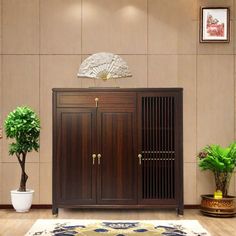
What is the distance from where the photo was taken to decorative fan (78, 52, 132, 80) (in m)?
7.33

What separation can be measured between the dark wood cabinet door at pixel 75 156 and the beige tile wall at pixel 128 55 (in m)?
0.69

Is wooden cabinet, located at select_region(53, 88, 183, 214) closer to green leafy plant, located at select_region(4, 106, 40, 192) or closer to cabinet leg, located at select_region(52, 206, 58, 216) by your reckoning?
cabinet leg, located at select_region(52, 206, 58, 216)

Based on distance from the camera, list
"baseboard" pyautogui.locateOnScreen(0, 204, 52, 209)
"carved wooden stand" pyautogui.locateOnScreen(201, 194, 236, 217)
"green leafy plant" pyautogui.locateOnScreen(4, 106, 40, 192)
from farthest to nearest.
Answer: "baseboard" pyautogui.locateOnScreen(0, 204, 52, 209), "green leafy plant" pyautogui.locateOnScreen(4, 106, 40, 192), "carved wooden stand" pyautogui.locateOnScreen(201, 194, 236, 217)

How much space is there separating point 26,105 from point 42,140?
0.56m

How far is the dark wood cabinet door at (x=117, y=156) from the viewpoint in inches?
276

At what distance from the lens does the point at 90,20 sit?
303 inches

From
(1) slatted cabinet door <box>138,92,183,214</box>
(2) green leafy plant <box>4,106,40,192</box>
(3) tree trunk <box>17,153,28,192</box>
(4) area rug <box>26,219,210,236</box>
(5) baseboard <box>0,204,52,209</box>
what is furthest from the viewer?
(5) baseboard <box>0,204,52,209</box>

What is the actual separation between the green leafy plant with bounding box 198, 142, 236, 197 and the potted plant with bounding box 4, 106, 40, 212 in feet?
7.61

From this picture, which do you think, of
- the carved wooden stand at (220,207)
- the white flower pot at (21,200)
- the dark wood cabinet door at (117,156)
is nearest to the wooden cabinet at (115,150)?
the dark wood cabinet door at (117,156)

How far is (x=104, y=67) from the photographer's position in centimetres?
735

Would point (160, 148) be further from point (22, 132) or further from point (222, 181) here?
point (22, 132)

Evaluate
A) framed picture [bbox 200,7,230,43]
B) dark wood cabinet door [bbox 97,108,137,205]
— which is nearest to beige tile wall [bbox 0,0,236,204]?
framed picture [bbox 200,7,230,43]

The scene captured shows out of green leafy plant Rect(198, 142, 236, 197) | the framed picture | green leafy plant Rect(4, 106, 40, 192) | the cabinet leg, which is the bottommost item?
the cabinet leg

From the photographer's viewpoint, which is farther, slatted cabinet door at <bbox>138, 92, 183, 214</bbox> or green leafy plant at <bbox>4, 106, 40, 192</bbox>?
green leafy plant at <bbox>4, 106, 40, 192</bbox>
